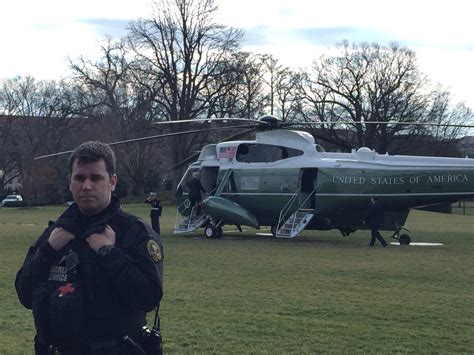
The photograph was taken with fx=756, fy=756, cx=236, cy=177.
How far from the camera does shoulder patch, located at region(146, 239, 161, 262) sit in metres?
3.48

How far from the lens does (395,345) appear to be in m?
7.58

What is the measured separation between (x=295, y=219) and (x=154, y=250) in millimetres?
18546

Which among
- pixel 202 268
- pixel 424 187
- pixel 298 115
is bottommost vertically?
pixel 202 268

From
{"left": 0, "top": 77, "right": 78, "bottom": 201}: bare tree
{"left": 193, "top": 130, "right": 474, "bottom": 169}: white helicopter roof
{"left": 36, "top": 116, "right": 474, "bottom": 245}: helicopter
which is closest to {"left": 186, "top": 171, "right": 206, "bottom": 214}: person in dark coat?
{"left": 36, "top": 116, "right": 474, "bottom": 245}: helicopter

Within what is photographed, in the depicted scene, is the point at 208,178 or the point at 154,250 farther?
the point at 208,178

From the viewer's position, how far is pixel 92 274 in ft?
11.0

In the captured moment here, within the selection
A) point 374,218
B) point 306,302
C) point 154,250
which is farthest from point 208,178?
point 154,250

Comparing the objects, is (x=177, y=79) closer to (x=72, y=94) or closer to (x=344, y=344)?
(x=72, y=94)

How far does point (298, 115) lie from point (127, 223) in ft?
191

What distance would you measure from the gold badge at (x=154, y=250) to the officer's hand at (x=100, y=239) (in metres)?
0.18

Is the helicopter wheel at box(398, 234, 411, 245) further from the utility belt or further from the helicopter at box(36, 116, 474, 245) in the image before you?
the utility belt

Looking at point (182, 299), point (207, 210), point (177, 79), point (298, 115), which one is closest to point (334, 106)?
point (298, 115)

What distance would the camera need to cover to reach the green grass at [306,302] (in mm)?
7719

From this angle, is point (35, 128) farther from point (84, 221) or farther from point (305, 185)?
point (84, 221)
